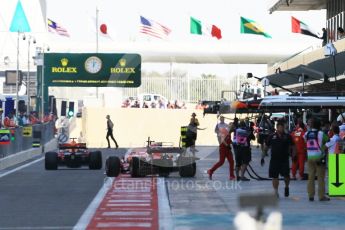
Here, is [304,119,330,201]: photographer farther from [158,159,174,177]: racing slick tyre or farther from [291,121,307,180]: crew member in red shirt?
[158,159,174,177]: racing slick tyre

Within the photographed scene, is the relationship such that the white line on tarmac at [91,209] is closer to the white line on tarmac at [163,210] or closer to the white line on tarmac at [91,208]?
the white line on tarmac at [91,208]

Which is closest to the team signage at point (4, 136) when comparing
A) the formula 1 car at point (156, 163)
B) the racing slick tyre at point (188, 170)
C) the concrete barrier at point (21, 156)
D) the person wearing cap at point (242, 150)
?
the concrete barrier at point (21, 156)

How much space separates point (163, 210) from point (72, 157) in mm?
13571

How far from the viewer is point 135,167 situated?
26.6m

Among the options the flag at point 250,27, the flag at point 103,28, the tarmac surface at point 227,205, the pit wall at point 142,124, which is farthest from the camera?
the flag at point 103,28

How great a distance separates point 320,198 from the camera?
20047mm

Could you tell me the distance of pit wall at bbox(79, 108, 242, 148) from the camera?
61156 mm

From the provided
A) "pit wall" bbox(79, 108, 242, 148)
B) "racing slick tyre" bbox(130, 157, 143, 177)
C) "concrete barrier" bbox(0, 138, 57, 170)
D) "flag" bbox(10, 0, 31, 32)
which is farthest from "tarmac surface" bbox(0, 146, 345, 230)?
"flag" bbox(10, 0, 31, 32)

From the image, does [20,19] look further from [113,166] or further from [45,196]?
[45,196]

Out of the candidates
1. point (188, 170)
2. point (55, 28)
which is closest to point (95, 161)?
point (188, 170)

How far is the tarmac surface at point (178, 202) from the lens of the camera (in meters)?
16.0

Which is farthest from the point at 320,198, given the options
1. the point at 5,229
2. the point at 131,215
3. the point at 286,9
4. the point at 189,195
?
the point at 286,9

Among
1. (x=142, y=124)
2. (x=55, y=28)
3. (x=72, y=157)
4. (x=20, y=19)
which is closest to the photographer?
(x=72, y=157)

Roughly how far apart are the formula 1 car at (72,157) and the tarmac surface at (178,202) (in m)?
1.30
